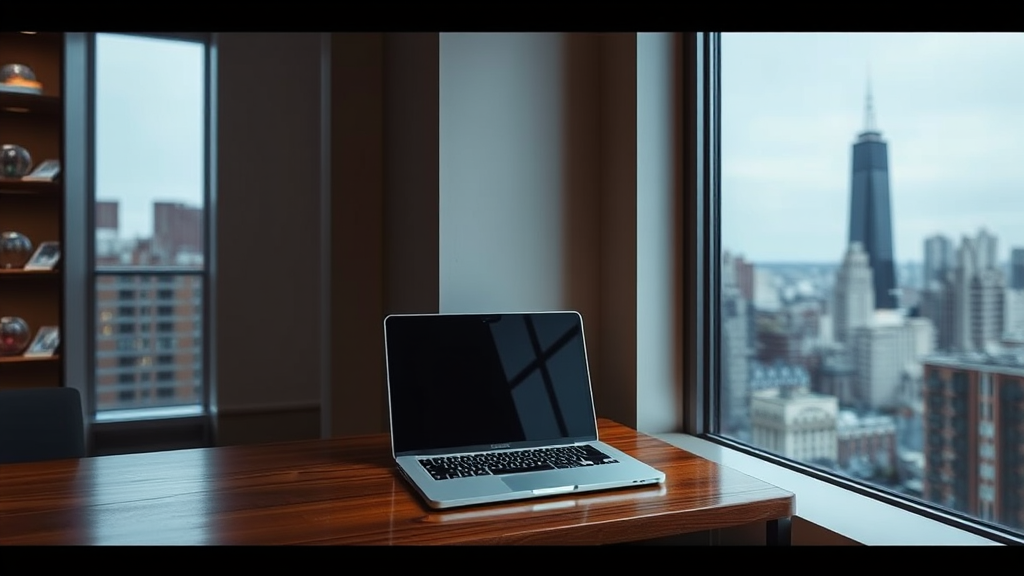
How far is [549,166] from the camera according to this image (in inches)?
70.1

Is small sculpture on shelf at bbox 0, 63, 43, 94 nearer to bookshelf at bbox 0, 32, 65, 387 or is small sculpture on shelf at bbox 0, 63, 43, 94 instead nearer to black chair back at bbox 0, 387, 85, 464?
bookshelf at bbox 0, 32, 65, 387

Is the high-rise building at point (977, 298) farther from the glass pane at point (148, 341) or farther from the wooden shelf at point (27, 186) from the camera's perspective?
the glass pane at point (148, 341)

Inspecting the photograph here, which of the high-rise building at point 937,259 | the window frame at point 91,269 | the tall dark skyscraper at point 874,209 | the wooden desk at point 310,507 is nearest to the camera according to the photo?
the wooden desk at point 310,507

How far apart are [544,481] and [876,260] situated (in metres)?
0.72

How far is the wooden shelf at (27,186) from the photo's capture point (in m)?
2.94

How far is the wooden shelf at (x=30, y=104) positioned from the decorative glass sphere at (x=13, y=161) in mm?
166

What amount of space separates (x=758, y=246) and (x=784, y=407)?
35 cm

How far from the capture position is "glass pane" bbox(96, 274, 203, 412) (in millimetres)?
3857

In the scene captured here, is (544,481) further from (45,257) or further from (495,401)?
(45,257)

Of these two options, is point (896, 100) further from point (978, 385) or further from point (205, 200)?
point (205, 200)

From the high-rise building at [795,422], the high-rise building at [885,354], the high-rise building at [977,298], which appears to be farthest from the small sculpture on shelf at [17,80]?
the high-rise building at [977,298]

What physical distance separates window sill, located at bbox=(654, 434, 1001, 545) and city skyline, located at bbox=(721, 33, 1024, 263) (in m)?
0.42

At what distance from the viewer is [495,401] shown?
1.37m

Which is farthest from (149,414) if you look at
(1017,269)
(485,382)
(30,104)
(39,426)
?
(1017,269)
